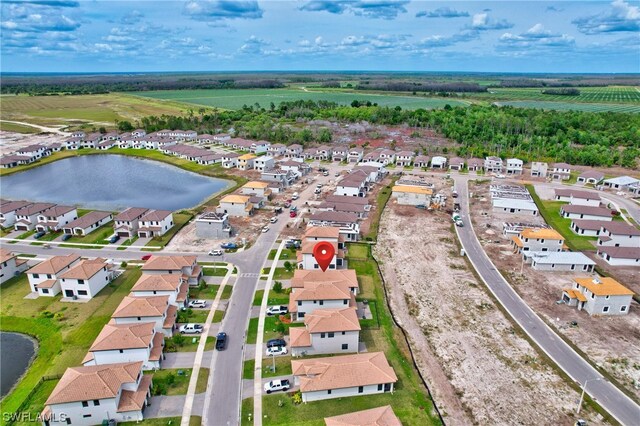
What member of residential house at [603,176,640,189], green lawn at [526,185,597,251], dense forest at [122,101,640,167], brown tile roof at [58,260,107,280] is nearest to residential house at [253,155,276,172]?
dense forest at [122,101,640,167]

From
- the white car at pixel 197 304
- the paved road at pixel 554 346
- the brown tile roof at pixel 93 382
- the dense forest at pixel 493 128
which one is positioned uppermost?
the dense forest at pixel 493 128

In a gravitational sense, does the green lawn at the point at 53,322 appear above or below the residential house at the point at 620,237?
below

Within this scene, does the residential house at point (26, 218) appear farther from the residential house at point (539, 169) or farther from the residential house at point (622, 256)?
the residential house at point (539, 169)

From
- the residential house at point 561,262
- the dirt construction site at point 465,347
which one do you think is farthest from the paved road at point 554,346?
the residential house at point 561,262

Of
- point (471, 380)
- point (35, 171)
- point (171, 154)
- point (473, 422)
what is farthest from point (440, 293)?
point (35, 171)

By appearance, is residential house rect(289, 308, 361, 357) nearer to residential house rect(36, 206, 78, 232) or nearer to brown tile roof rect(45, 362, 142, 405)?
brown tile roof rect(45, 362, 142, 405)
